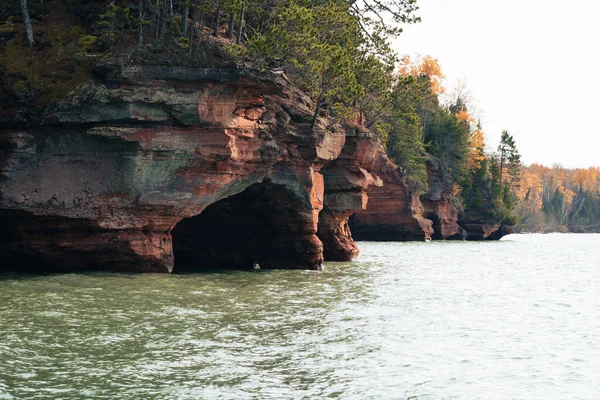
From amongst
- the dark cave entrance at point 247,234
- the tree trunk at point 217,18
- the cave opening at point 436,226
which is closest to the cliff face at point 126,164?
the dark cave entrance at point 247,234

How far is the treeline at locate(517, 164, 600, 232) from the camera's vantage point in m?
154

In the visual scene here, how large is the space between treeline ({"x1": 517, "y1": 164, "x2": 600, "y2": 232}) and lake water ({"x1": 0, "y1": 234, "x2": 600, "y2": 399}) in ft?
431

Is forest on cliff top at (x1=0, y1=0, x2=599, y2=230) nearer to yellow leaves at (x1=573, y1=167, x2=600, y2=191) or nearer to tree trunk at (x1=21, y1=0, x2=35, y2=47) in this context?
tree trunk at (x1=21, y1=0, x2=35, y2=47)

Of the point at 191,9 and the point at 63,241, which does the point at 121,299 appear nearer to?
the point at 63,241

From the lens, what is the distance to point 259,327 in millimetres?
16000

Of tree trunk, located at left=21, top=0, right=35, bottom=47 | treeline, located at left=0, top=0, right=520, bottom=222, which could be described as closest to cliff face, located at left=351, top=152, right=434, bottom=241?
treeline, located at left=0, top=0, right=520, bottom=222

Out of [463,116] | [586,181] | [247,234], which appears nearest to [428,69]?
[463,116]

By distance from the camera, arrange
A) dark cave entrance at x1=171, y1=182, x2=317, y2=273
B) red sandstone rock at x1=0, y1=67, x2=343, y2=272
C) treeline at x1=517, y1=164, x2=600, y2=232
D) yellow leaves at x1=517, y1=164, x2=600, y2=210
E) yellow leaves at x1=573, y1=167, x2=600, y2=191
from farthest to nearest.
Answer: yellow leaves at x1=573, y1=167, x2=600, y2=191
yellow leaves at x1=517, y1=164, x2=600, y2=210
treeline at x1=517, y1=164, x2=600, y2=232
dark cave entrance at x1=171, y1=182, x2=317, y2=273
red sandstone rock at x1=0, y1=67, x2=343, y2=272

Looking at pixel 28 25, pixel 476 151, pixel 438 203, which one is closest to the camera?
pixel 28 25

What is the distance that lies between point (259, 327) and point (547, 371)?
6658 mm

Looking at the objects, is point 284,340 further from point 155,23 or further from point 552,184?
point 552,184

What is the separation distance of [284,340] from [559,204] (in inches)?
6516

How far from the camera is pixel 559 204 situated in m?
166

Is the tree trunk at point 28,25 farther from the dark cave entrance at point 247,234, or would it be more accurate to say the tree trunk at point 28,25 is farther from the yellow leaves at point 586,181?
the yellow leaves at point 586,181
